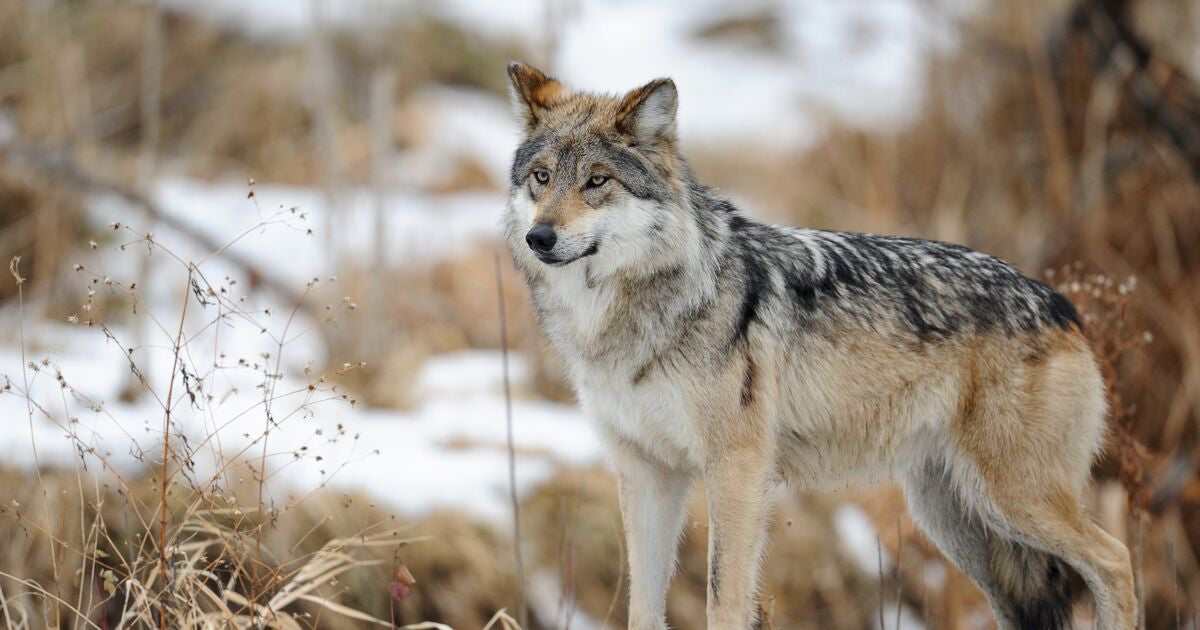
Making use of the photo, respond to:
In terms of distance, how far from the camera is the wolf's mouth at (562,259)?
320 centimetres

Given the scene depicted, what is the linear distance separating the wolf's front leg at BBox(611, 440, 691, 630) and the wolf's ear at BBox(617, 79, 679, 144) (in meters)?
1.01

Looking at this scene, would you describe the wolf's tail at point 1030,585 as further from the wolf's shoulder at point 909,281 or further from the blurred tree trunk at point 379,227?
the blurred tree trunk at point 379,227

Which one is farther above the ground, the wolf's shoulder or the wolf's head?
the wolf's head

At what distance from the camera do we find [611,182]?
3404mm

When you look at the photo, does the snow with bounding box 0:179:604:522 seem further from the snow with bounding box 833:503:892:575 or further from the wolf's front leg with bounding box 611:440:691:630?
the snow with bounding box 833:503:892:575

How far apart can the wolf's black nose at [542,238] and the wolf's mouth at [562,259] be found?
0.03 m

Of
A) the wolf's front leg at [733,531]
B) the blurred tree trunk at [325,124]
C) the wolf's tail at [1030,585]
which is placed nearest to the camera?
the wolf's front leg at [733,531]

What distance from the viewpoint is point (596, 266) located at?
342 cm

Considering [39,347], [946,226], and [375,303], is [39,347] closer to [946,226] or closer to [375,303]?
[375,303]

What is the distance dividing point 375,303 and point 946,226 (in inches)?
159

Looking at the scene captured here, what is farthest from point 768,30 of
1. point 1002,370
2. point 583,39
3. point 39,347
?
point 1002,370

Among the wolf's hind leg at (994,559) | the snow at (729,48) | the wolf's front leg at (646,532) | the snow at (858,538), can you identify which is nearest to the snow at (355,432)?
the snow at (858,538)

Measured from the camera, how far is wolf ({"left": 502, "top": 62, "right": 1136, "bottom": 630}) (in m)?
3.37

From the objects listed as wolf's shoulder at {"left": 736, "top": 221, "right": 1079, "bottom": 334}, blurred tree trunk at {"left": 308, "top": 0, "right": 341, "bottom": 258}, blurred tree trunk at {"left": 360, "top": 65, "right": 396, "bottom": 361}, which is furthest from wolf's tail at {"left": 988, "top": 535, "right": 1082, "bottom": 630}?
blurred tree trunk at {"left": 308, "top": 0, "right": 341, "bottom": 258}
